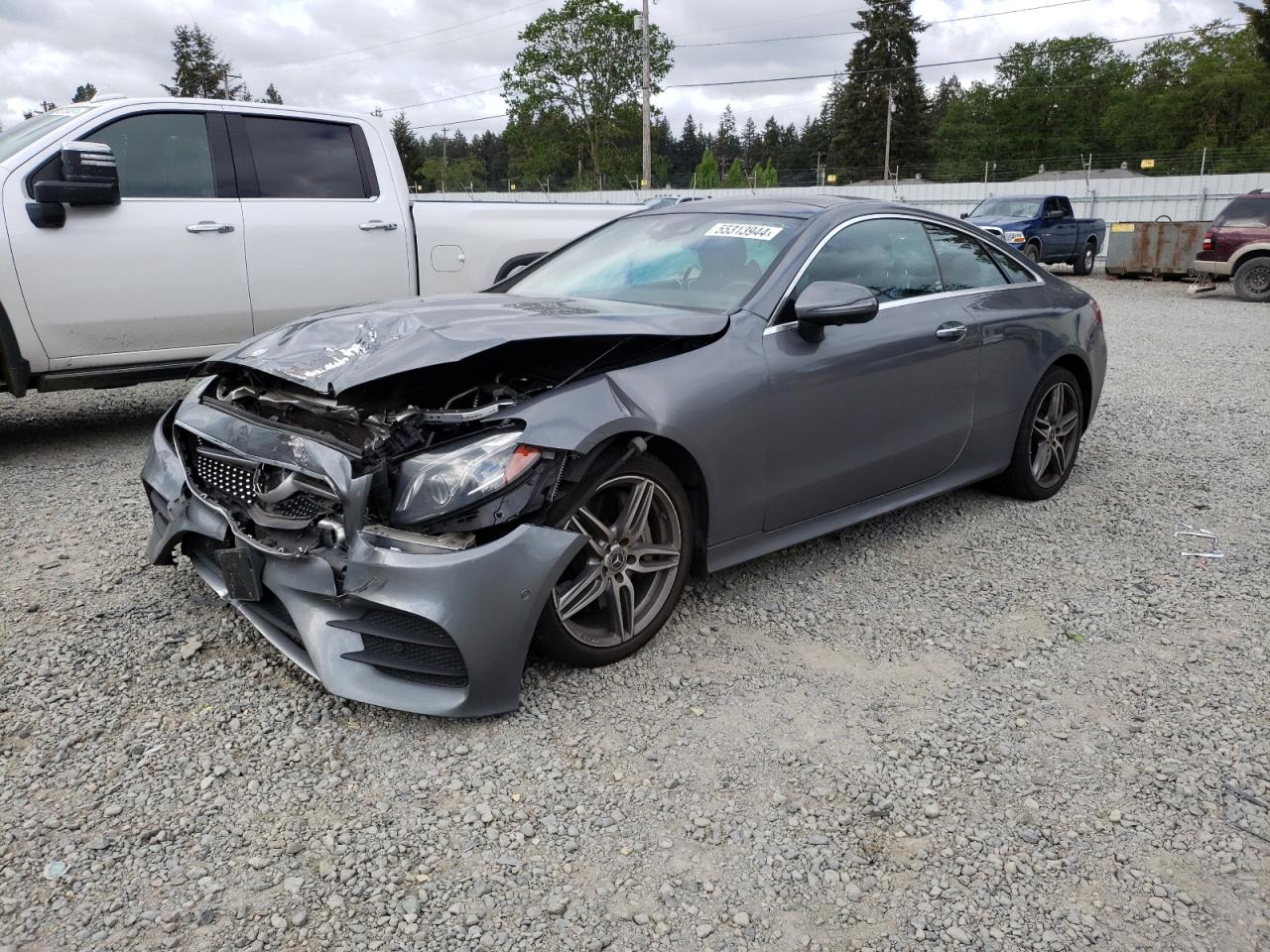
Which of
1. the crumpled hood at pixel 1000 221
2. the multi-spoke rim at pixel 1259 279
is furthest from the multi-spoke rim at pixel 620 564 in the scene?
the crumpled hood at pixel 1000 221

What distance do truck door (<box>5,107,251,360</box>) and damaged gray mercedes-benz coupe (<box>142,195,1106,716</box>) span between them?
7.43ft

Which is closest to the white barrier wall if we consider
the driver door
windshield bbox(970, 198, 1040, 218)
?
windshield bbox(970, 198, 1040, 218)

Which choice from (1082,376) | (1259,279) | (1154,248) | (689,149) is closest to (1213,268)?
(1259,279)

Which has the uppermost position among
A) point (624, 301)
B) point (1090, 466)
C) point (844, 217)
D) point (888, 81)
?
point (888, 81)

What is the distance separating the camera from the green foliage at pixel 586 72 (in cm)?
6788

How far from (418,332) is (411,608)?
0.89m

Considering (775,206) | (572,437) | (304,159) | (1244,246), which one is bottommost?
(1244,246)

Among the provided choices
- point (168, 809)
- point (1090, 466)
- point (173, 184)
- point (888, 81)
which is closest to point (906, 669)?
point (168, 809)

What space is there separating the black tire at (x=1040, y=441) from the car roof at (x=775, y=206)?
4.66ft

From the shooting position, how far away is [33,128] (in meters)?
5.49

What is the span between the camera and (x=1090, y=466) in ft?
18.7

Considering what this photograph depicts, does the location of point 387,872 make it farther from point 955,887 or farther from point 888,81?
point 888,81

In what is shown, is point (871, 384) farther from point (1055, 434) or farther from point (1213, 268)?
point (1213, 268)

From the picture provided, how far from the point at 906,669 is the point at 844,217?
190cm
